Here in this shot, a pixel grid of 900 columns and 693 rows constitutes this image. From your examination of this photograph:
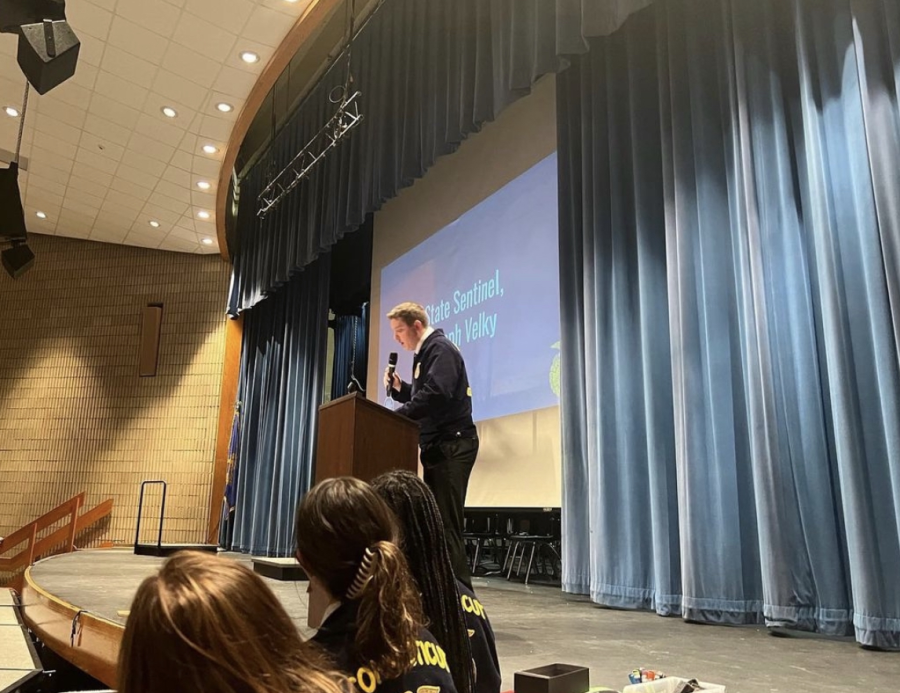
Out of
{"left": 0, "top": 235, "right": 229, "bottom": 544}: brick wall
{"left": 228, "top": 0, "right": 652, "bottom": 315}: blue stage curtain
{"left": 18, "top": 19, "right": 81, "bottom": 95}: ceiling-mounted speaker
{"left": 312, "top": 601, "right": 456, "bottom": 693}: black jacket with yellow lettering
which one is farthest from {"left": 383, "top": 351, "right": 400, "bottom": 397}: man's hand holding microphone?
{"left": 0, "top": 235, "right": 229, "bottom": 544}: brick wall

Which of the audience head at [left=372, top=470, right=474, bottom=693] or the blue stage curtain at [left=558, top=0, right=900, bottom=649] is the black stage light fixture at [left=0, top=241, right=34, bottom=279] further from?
the audience head at [left=372, top=470, right=474, bottom=693]

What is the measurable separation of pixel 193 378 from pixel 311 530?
905 centimetres

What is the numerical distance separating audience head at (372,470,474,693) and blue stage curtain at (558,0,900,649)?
74.8 inches

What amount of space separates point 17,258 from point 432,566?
665 centimetres

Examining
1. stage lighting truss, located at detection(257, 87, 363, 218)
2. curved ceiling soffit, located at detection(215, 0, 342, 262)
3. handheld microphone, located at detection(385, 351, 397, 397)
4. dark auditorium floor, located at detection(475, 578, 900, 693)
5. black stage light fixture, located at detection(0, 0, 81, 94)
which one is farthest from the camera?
stage lighting truss, located at detection(257, 87, 363, 218)

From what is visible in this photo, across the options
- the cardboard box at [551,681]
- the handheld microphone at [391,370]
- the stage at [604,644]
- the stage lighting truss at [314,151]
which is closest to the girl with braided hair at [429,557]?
the cardboard box at [551,681]

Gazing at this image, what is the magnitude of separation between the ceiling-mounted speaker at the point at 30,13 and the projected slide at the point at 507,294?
2952 millimetres

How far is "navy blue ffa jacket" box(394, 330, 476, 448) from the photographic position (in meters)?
2.69

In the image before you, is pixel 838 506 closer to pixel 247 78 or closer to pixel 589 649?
pixel 589 649

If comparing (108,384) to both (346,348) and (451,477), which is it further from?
(451,477)

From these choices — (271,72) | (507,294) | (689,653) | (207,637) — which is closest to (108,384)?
(271,72)

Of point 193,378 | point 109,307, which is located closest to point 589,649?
point 193,378

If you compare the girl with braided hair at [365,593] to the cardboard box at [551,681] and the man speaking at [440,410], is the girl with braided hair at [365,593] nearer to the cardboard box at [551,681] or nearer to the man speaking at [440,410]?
the cardboard box at [551,681]

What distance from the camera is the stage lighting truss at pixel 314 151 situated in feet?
17.9
